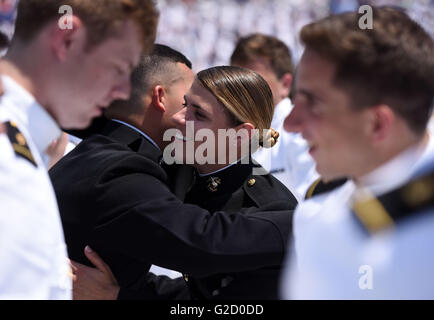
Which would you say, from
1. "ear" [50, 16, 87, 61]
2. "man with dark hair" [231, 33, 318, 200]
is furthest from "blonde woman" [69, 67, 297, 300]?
"man with dark hair" [231, 33, 318, 200]

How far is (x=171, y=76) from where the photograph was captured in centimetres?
279

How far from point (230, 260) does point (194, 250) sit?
0.40 feet

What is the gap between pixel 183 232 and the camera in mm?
2094

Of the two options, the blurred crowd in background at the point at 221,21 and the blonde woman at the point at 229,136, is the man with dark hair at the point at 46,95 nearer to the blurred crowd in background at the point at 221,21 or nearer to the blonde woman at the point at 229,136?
the blonde woman at the point at 229,136

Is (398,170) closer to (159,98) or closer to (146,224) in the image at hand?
(146,224)

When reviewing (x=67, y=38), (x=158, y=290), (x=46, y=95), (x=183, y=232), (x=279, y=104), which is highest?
(x=279, y=104)

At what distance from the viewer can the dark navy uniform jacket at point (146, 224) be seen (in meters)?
2.09

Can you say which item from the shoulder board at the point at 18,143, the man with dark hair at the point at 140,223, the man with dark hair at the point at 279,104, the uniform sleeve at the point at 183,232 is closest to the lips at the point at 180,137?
the man with dark hair at the point at 140,223

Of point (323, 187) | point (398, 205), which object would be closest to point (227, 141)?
point (323, 187)

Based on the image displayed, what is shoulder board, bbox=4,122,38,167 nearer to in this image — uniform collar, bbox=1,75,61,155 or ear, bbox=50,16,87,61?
uniform collar, bbox=1,75,61,155

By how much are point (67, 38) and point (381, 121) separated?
2.46ft

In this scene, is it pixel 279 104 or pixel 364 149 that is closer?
pixel 364 149

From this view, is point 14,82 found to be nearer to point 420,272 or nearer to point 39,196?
point 39,196
